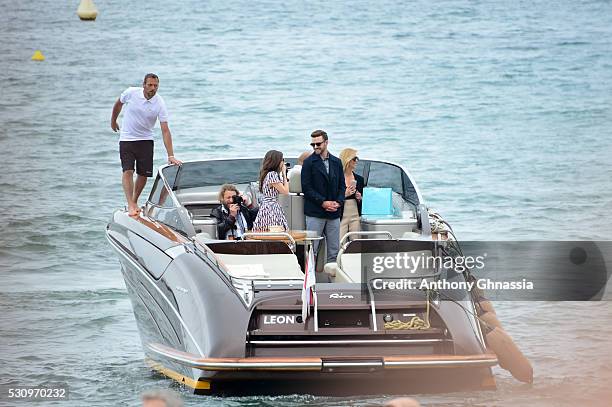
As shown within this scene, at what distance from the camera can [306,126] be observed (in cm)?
2995

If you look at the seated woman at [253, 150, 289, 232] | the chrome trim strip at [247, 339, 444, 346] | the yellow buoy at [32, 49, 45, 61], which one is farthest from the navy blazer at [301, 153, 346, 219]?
the yellow buoy at [32, 49, 45, 61]

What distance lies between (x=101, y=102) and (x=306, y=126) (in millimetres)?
6028

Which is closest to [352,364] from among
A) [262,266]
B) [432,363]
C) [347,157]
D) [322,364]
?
[322,364]

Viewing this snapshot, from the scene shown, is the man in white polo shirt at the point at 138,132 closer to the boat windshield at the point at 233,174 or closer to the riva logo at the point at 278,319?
the boat windshield at the point at 233,174

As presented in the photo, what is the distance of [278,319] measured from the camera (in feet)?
30.4

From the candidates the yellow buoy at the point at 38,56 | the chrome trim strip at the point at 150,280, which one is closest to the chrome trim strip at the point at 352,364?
the chrome trim strip at the point at 150,280

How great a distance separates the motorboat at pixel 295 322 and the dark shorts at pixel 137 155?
1647 mm

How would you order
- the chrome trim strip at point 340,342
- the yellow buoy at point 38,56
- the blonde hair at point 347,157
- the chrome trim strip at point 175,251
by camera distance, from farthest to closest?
the yellow buoy at point 38,56
the blonde hair at point 347,157
the chrome trim strip at point 175,251
the chrome trim strip at point 340,342

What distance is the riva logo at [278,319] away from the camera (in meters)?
9.24

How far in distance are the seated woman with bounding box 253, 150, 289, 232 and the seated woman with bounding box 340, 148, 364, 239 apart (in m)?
0.67

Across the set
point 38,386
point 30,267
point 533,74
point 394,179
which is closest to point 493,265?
point 394,179

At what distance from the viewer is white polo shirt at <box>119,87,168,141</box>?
12320 millimetres

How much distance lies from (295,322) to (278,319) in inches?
4.9

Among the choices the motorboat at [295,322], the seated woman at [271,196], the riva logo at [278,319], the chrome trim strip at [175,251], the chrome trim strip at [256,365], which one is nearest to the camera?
the chrome trim strip at [256,365]
